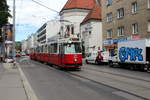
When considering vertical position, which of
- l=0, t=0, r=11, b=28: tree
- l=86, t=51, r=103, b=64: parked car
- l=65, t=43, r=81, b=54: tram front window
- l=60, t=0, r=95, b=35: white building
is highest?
l=60, t=0, r=95, b=35: white building

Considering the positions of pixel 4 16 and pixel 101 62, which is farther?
pixel 4 16

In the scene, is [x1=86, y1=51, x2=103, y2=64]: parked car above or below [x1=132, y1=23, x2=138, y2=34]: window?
below

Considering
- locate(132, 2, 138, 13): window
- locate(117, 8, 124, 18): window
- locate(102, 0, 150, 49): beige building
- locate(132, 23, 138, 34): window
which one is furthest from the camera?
locate(117, 8, 124, 18): window

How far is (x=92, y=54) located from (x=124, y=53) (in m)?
10.1

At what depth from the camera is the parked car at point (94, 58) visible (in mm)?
36094

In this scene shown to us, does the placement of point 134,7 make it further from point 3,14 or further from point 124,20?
point 3,14

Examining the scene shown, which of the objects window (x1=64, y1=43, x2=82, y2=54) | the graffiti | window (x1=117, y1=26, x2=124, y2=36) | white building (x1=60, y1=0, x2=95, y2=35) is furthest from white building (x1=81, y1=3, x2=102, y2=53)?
window (x1=64, y1=43, x2=82, y2=54)

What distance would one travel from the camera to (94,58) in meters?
37.8

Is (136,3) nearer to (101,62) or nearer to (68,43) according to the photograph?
(101,62)

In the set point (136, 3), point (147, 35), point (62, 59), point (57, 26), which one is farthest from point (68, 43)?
point (57, 26)

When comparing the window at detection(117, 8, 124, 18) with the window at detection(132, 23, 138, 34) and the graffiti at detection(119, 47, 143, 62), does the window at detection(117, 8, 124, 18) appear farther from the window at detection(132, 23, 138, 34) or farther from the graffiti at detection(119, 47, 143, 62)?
the graffiti at detection(119, 47, 143, 62)

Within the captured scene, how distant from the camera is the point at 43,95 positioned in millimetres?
11172

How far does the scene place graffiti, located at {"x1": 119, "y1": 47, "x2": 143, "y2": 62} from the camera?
25906mm

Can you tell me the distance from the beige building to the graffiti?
857 centimetres
